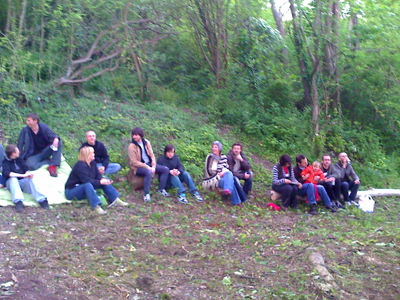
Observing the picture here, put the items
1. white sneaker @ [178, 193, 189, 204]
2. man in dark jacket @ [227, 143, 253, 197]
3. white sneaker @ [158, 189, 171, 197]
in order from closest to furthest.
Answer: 1. white sneaker @ [178, 193, 189, 204]
2. white sneaker @ [158, 189, 171, 197]
3. man in dark jacket @ [227, 143, 253, 197]

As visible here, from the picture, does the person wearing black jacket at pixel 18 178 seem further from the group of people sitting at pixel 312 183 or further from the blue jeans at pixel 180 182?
the group of people sitting at pixel 312 183

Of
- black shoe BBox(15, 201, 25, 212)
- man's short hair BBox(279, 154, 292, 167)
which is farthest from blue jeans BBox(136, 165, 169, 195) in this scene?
man's short hair BBox(279, 154, 292, 167)

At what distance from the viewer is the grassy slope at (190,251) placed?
5461mm

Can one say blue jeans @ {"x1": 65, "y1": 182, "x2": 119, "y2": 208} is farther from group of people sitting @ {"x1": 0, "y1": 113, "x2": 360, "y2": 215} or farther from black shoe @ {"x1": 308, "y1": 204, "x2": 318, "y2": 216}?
black shoe @ {"x1": 308, "y1": 204, "x2": 318, "y2": 216}

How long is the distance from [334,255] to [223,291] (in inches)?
72.4

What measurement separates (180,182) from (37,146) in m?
2.73

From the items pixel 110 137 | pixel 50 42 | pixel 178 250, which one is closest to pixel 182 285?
pixel 178 250

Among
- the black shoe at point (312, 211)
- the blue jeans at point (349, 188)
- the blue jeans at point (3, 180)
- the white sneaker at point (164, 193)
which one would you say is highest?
the blue jeans at point (3, 180)

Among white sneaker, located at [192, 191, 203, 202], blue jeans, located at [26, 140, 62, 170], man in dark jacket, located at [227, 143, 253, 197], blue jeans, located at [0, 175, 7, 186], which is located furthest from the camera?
man in dark jacket, located at [227, 143, 253, 197]

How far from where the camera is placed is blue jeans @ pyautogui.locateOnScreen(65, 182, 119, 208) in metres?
7.85

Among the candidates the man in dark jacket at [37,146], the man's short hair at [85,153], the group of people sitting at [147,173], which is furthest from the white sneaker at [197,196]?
the man in dark jacket at [37,146]

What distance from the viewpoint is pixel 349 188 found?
10312mm

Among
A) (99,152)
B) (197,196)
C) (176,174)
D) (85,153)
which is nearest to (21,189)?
(85,153)

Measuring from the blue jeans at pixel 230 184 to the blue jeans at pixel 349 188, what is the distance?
2.31 m
